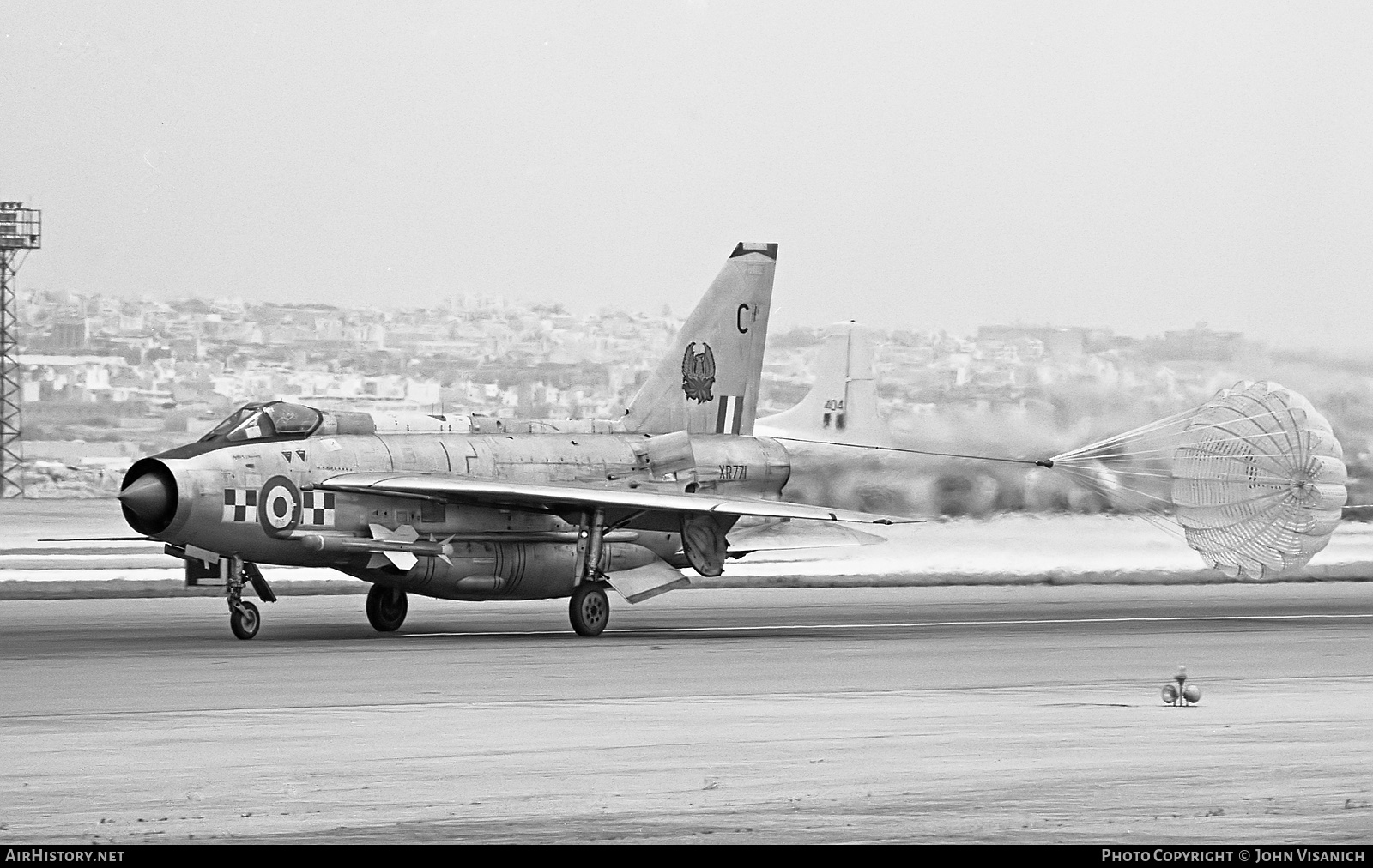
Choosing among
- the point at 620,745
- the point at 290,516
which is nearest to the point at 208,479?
the point at 290,516

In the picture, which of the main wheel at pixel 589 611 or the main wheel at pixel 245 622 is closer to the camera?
the main wheel at pixel 245 622

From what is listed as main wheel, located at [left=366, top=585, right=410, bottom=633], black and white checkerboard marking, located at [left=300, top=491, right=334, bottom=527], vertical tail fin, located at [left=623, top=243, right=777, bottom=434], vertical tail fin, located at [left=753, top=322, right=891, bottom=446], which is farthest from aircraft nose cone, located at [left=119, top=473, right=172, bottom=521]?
vertical tail fin, located at [left=753, top=322, right=891, bottom=446]

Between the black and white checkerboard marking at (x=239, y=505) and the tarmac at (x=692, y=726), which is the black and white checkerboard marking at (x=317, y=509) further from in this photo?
the tarmac at (x=692, y=726)

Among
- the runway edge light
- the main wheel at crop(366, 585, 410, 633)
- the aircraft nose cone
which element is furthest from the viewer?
the main wheel at crop(366, 585, 410, 633)

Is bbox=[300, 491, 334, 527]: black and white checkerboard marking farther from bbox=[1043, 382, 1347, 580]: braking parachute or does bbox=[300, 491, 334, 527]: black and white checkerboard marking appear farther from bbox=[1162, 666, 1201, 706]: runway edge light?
bbox=[1043, 382, 1347, 580]: braking parachute

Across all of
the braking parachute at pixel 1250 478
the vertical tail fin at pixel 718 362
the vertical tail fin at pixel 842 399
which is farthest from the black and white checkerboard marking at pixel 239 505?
the vertical tail fin at pixel 842 399

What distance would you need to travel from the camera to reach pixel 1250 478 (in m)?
29.5

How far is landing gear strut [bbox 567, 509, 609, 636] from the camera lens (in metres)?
22.9

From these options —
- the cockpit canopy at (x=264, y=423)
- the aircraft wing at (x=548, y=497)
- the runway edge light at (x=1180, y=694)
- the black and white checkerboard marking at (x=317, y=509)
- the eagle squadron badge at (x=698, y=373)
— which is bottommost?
the runway edge light at (x=1180, y=694)

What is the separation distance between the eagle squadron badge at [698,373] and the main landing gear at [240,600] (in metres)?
6.97

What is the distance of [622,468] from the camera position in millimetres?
25062

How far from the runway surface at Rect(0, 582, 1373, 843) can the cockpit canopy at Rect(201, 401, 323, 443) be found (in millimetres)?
2417

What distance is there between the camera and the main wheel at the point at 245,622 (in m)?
21.3
